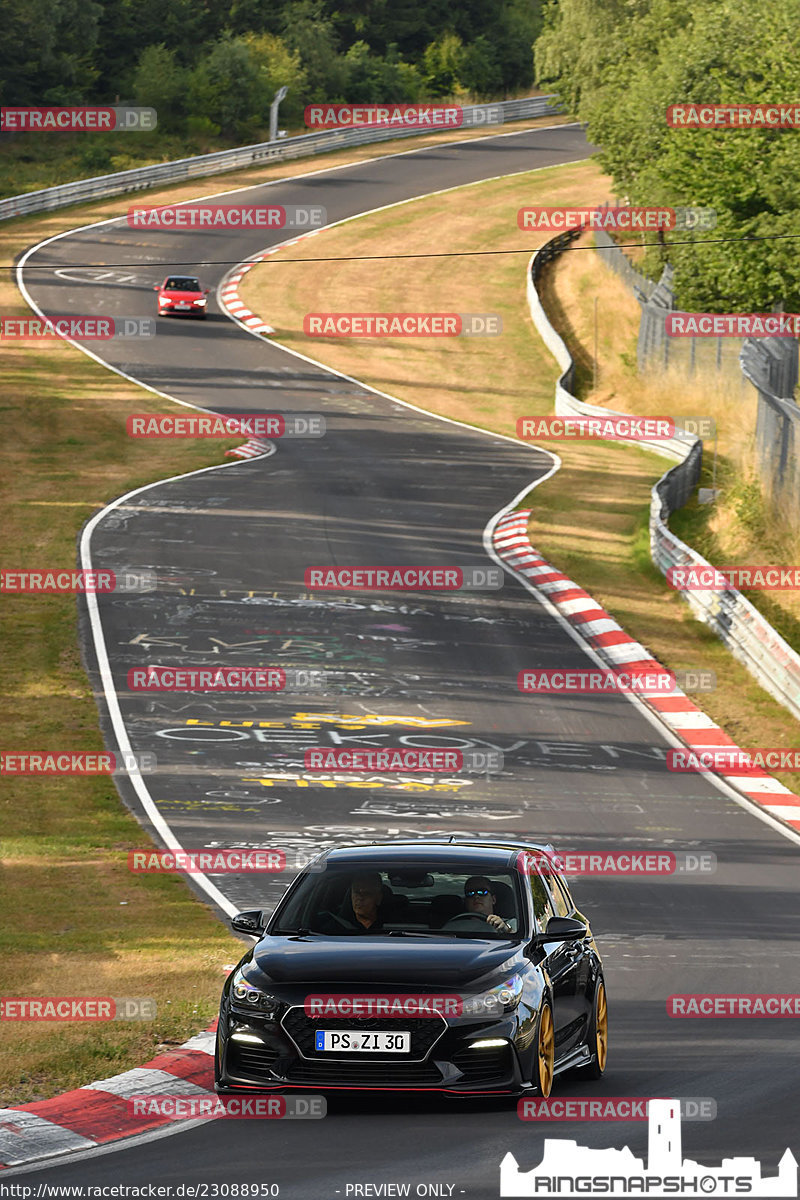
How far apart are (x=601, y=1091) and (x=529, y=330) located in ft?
176

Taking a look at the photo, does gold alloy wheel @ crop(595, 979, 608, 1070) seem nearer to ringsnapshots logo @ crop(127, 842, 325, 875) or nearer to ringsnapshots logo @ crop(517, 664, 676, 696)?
ringsnapshots logo @ crop(127, 842, 325, 875)

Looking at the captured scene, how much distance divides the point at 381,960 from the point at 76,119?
274 ft

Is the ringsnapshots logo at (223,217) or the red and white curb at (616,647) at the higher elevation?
the ringsnapshots logo at (223,217)

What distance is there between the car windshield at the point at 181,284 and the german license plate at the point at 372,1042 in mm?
52818

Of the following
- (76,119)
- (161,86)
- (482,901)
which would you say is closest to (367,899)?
(482,901)

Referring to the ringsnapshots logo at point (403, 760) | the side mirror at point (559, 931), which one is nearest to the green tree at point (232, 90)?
the ringsnapshots logo at point (403, 760)

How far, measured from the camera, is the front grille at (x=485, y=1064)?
882cm

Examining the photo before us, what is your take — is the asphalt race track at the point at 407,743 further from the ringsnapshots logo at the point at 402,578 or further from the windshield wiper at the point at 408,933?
the windshield wiper at the point at 408,933

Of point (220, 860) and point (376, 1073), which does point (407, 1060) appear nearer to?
point (376, 1073)

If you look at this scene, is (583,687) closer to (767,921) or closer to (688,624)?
(688,624)

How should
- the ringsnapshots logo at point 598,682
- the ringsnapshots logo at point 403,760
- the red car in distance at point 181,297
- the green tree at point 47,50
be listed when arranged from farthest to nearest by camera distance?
1. the green tree at point 47,50
2. the red car in distance at point 181,297
3. the ringsnapshots logo at point 598,682
4. the ringsnapshots logo at point 403,760

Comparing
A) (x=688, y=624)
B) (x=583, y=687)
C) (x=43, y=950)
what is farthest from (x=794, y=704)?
(x=43, y=950)

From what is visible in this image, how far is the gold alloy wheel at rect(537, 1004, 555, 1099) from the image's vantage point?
916 centimetres

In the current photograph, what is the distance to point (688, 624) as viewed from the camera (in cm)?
2948
